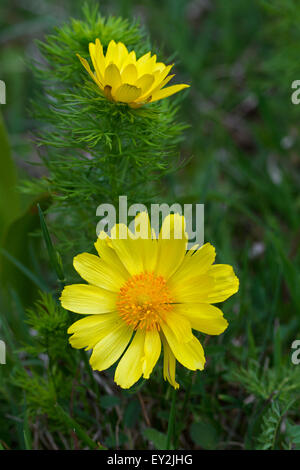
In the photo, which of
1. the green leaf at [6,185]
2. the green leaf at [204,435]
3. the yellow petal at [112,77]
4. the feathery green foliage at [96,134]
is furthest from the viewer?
the green leaf at [6,185]

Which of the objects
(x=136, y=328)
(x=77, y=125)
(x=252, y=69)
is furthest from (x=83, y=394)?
(x=252, y=69)

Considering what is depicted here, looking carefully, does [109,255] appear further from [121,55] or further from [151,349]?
[121,55]

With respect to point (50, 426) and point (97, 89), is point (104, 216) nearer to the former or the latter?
point (97, 89)

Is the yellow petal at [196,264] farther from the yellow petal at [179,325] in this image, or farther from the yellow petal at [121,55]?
the yellow petal at [121,55]

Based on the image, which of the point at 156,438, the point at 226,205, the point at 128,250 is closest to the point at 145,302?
the point at 128,250

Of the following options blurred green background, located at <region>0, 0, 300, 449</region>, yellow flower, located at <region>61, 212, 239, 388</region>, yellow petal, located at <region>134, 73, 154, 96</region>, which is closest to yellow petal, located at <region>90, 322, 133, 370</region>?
yellow flower, located at <region>61, 212, 239, 388</region>

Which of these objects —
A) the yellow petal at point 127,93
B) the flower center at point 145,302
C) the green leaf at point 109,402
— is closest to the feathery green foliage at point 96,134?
the yellow petal at point 127,93
